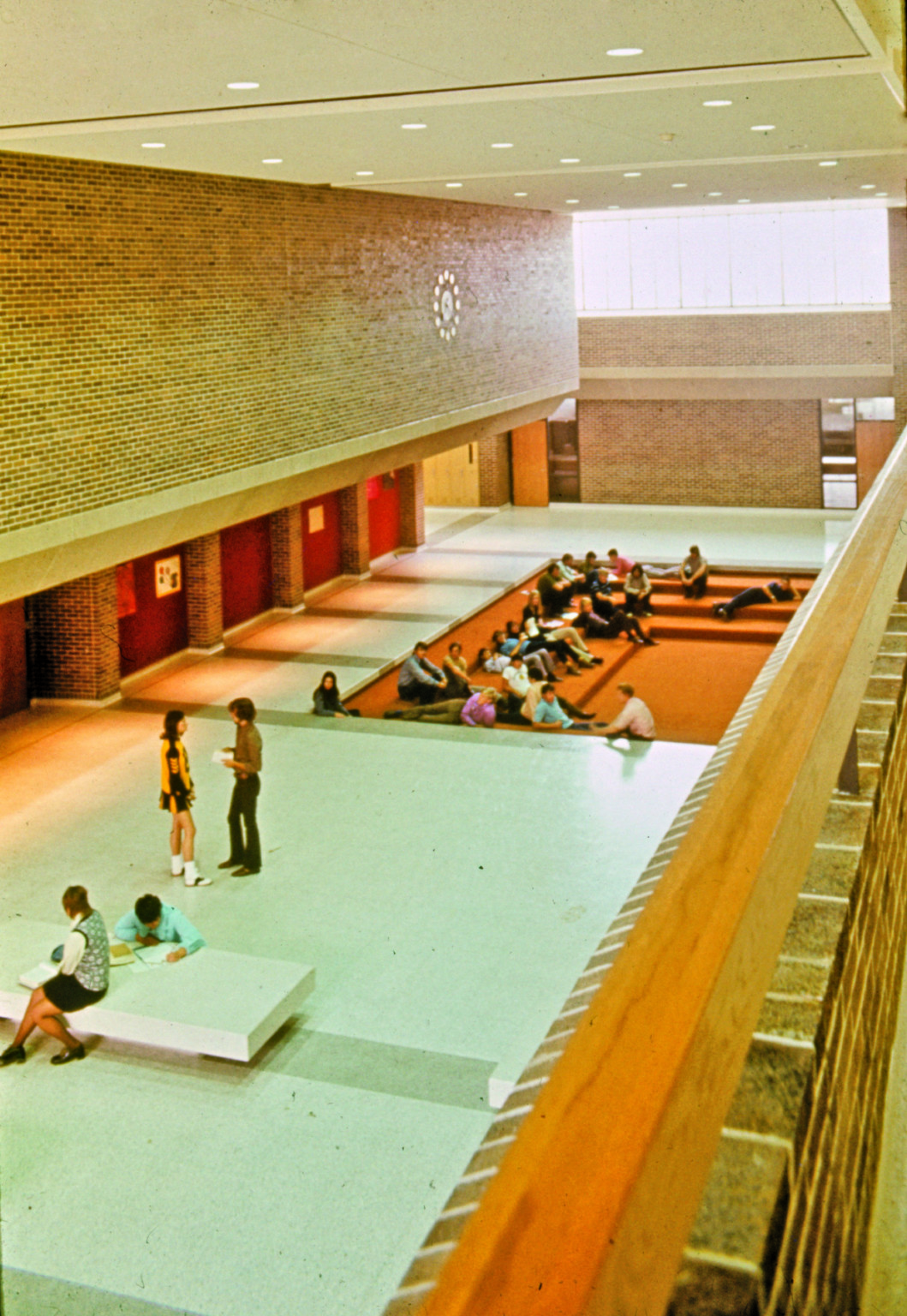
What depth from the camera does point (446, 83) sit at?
808 cm

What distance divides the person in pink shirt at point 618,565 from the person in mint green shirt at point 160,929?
51.1ft

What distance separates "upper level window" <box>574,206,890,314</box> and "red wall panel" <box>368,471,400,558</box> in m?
9.01

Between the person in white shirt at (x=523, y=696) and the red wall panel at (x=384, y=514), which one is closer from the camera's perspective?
the person in white shirt at (x=523, y=696)

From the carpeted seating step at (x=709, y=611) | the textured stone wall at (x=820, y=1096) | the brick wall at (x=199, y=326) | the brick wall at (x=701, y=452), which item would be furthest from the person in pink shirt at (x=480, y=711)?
the brick wall at (x=701, y=452)

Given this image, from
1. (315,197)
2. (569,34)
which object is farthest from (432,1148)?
(315,197)

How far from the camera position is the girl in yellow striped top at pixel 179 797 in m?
10.7

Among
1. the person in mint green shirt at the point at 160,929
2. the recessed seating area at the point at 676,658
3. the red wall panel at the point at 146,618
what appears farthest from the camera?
the red wall panel at the point at 146,618

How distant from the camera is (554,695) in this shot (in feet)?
50.9

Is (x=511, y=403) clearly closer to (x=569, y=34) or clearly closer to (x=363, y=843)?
(x=363, y=843)

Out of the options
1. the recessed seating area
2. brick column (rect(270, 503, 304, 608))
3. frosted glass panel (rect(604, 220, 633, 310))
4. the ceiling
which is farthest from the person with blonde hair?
frosted glass panel (rect(604, 220, 633, 310))

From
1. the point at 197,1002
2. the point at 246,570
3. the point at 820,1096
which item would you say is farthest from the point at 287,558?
the point at 820,1096

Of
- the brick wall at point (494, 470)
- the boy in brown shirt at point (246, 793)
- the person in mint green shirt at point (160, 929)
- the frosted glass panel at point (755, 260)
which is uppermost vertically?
the frosted glass panel at point (755, 260)

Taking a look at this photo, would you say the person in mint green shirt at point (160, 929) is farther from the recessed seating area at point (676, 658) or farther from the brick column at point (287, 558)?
the brick column at point (287, 558)

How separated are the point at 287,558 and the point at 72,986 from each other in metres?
13.5
